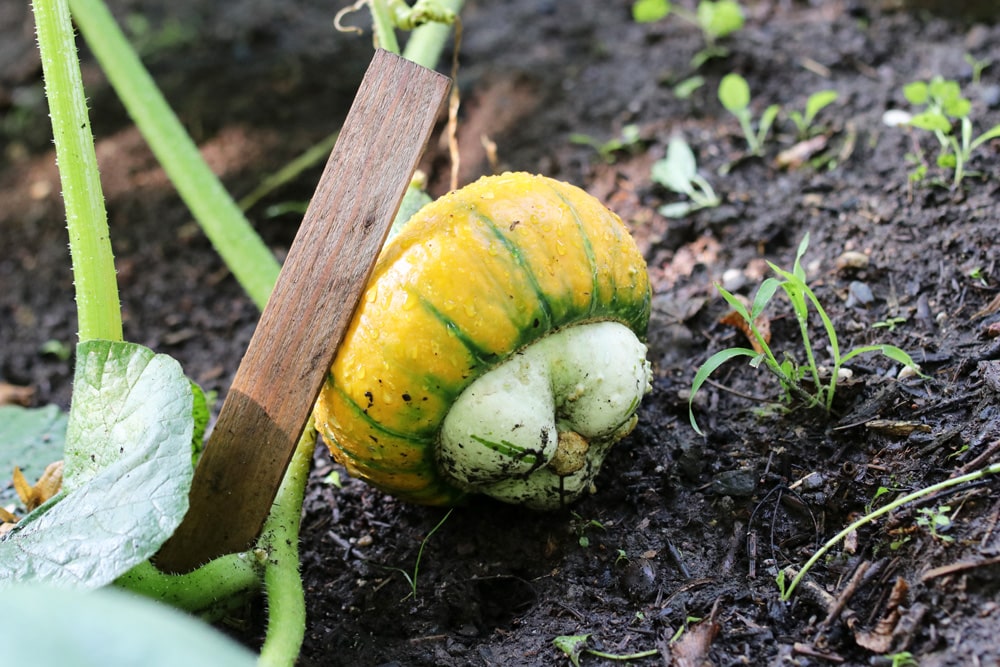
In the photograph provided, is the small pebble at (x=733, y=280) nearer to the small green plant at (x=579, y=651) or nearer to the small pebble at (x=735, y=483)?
the small pebble at (x=735, y=483)

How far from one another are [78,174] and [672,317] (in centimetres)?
139

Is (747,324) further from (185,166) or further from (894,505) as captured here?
(185,166)

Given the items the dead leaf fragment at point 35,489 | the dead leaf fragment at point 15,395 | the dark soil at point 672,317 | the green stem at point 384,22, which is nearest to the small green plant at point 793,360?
the dark soil at point 672,317

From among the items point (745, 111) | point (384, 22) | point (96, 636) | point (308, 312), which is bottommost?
point (745, 111)

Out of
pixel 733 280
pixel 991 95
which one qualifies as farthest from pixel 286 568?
pixel 991 95

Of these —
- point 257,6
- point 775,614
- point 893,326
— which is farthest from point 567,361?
point 257,6

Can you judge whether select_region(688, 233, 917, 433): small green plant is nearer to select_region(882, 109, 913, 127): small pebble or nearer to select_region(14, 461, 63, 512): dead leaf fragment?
select_region(882, 109, 913, 127): small pebble

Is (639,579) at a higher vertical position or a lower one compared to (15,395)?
higher

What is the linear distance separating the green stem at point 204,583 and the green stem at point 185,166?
74 centimetres

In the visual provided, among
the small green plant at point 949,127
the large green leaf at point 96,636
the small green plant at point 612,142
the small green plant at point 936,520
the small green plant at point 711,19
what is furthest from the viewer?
the small green plant at point 711,19

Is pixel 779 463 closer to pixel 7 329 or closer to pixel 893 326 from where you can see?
pixel 893 326

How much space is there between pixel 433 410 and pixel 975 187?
1.55 metres

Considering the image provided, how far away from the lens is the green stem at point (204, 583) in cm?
170

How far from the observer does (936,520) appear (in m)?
1.52
